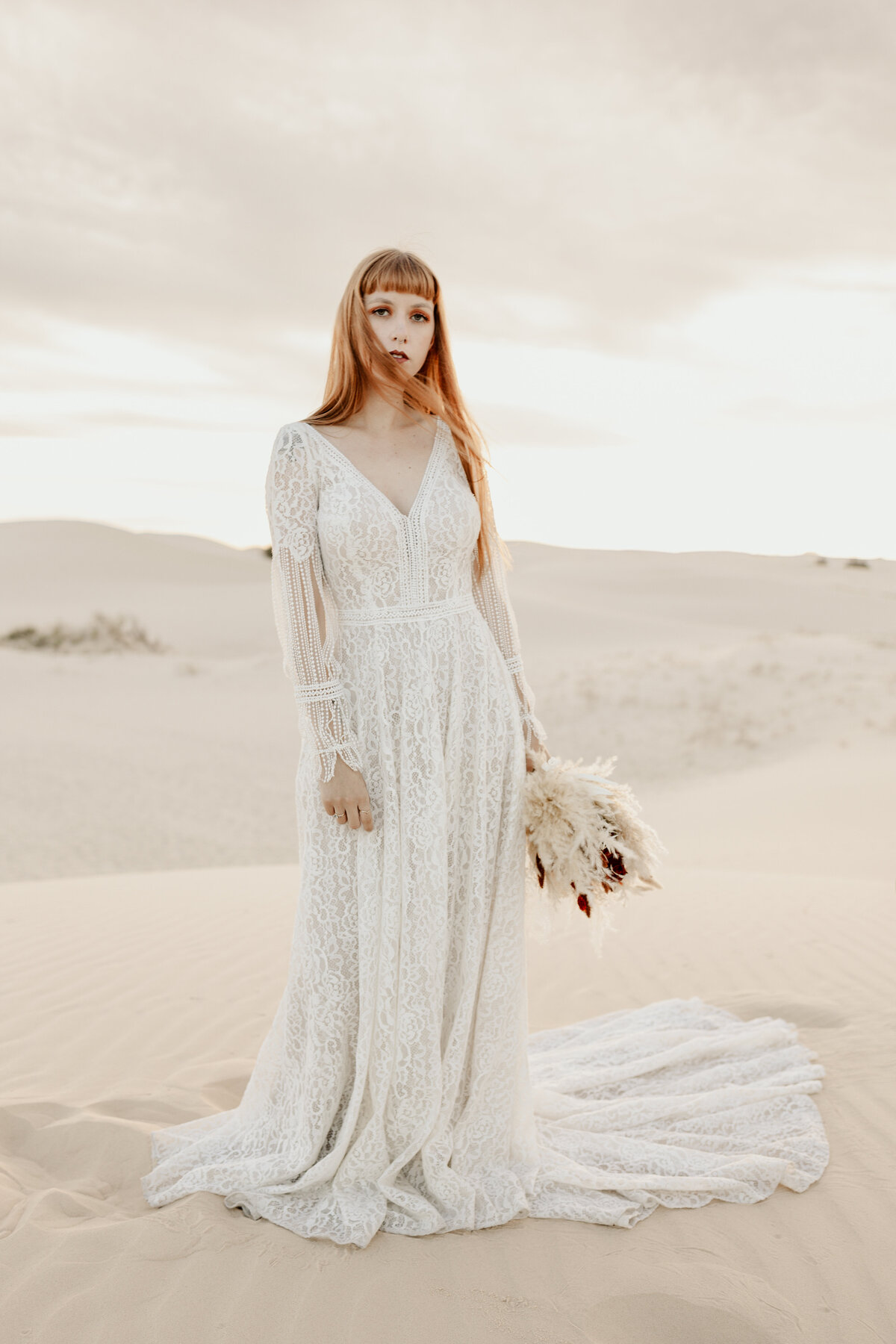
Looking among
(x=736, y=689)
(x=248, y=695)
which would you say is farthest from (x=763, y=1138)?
(x=248, y=695)

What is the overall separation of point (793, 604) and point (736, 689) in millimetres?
23176

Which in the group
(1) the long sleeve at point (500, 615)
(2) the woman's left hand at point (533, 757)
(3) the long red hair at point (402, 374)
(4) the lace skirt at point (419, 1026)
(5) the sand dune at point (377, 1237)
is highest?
(3) the long red hair at point (402, 374)

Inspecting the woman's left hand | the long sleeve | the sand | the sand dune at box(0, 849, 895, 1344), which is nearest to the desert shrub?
the sand

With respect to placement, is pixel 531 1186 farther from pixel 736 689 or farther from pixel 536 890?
pixel 736 689

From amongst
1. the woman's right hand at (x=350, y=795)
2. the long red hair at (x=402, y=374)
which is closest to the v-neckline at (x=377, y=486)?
the long red hair at (x=402, y=374)

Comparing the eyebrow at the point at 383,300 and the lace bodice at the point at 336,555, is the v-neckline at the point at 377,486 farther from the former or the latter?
the eyebrow at the point at 383,300

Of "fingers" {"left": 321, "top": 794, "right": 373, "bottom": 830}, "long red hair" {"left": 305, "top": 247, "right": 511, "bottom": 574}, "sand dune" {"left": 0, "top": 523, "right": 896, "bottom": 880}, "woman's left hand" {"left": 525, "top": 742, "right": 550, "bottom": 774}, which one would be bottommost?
"sand dune" {"left": 0, "top": 523, "right": 896, "bottom": 880}

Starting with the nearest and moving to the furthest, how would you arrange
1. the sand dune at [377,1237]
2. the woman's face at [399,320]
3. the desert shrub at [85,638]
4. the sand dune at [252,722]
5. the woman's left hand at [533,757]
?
1. the sand dune at [377,1237]
2. the woman's face at [399,320]
3. the woman's left hand at [533,757]
4. the sand dune at [252,722]
5. the desert shrub at [85,638]

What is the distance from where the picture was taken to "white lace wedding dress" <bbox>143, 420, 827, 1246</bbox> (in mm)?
2896

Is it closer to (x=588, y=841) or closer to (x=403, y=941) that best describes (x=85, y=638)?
(x=403, y=941)

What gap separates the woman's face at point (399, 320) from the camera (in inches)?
118

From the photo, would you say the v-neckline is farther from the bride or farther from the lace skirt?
the lace skirt

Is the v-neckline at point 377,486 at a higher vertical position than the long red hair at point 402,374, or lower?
lower

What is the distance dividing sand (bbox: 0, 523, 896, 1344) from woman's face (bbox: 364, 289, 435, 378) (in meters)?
2.48
